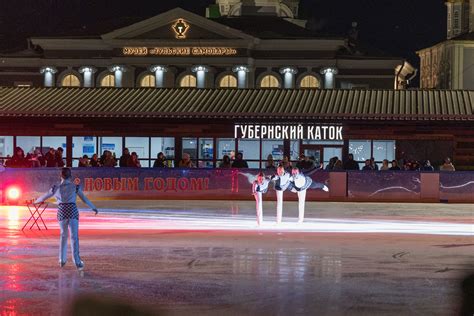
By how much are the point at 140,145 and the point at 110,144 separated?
4.51ft

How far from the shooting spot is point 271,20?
70.6 metres

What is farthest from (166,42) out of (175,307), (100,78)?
(175,307)

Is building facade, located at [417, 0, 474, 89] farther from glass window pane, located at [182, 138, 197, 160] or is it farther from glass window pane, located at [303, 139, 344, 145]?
glass window pane, located at [182, 138, 197, 160]

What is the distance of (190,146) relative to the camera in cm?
4856

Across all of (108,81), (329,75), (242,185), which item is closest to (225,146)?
(242,185)

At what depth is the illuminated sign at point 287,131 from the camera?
154 ft

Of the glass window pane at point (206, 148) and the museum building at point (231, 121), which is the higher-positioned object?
the museum building at point (231, 121)

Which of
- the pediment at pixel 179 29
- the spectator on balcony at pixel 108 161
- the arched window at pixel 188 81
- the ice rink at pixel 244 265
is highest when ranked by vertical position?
the pediment at pixel 179 29

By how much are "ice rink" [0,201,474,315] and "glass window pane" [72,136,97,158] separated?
1963 cm

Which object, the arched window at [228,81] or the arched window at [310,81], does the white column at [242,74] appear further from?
the arched window at [310,81]

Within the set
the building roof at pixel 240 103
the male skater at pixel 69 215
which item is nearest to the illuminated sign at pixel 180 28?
the building roof at pixel 240 103

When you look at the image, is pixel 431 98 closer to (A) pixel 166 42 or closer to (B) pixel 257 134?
(B) pixel 257 134

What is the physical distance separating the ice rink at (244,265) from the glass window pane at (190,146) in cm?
1942

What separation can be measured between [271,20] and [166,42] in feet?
35.0
